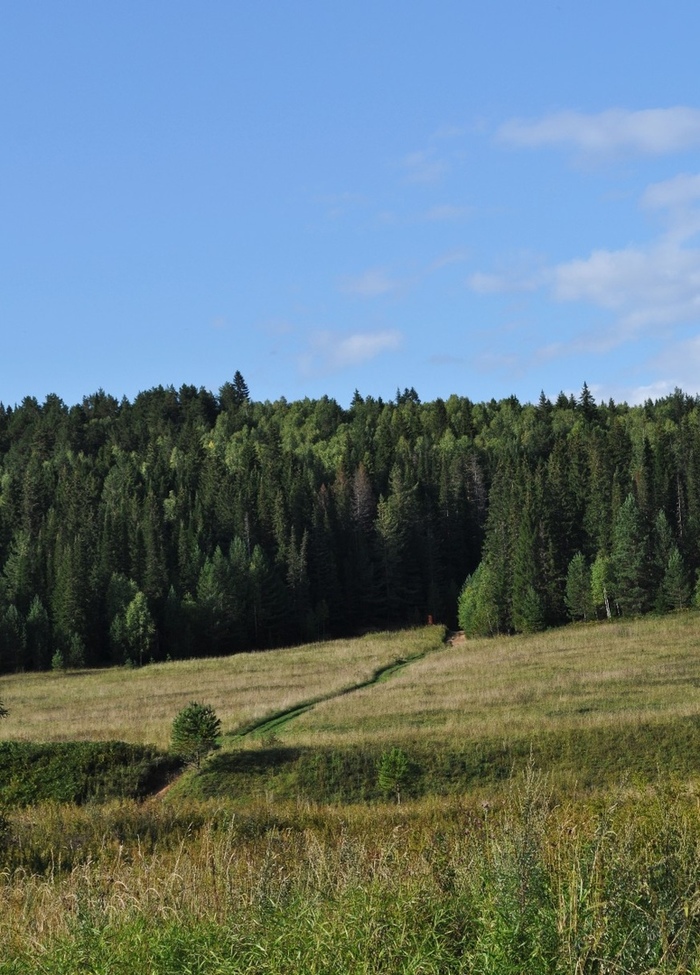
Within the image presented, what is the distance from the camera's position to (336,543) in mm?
106500

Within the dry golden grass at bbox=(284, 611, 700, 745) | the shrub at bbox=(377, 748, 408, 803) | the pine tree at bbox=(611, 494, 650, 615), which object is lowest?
the dry golden grass at bbox=(284, 611, 700, 745)

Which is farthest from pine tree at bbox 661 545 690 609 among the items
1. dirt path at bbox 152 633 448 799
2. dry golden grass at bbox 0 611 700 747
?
dirt path at bbox 152 633 448 799

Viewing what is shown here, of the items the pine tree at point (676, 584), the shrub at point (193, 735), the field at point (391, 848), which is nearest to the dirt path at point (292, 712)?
the field at point (391, 848)

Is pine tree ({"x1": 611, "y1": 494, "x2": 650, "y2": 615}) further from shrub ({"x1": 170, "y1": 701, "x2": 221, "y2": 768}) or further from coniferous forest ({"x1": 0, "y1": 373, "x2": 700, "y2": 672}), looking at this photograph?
shrub ({"x1": 170, "y1": 701, "x2": 221, "y2": 768})

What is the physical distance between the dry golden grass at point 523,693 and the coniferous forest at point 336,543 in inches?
830

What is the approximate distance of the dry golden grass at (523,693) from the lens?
1191 inches

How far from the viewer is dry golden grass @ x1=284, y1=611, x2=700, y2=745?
30.2m

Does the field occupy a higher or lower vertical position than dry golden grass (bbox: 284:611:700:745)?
higher

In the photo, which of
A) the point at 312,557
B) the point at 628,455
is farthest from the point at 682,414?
the point at 312,557

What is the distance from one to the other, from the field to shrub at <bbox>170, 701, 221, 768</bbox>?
0.52 m

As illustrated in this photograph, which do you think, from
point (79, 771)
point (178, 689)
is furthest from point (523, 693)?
point (178, 689)

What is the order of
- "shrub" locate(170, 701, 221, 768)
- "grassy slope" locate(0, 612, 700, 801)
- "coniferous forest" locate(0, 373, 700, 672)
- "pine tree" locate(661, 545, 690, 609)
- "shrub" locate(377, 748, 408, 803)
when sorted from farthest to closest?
"coniferous forest" locate(0, 373, 700, 672)
"pine tree" locate(661, 545, 690, 609)
"shrub" locate(170, 701, 221, 768)
"grassy slope" locate(0, 612, 700, 801)
"shrub" locate(377, 748, 408, 803)

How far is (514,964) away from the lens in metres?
5.55

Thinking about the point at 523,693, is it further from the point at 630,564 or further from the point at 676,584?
the point at 676,584
